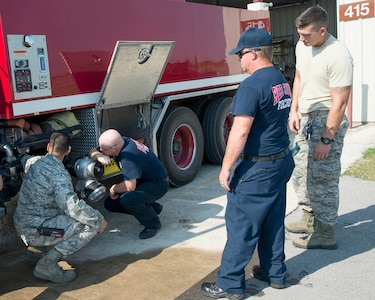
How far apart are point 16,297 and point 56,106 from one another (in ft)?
5.89

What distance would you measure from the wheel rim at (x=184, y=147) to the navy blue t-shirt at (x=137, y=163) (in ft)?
6.01

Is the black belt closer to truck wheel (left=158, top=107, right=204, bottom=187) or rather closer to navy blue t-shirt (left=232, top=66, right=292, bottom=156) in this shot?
navy blue t-shirt (left=232, top=66, right=292, bottom=156)

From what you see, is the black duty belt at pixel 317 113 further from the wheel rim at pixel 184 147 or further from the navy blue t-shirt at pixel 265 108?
the wheel rim at pixel 184 147

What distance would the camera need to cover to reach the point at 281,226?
10.9 feet

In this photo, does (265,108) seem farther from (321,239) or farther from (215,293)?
(321,239)

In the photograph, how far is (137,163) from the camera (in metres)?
4.36

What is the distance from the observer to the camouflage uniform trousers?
3662 millimetres

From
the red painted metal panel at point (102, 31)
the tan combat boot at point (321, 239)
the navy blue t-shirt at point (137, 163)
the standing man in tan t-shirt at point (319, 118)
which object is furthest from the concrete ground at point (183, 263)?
the red painted metal panel at point (102, 31)

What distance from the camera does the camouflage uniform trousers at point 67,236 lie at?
3662 millimetres

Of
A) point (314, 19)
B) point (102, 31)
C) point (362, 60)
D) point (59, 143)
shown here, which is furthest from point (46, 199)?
point (362, 60)

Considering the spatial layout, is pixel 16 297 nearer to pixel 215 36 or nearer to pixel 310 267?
pixel 310 267

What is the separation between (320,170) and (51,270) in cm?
235

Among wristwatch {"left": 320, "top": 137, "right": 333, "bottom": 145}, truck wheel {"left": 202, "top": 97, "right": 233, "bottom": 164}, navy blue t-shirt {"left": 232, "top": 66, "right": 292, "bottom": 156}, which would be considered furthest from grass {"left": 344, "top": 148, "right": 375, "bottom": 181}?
navy blue t-shirt {"left": 232, "top": 66, "right": 292, "bottom": 156}

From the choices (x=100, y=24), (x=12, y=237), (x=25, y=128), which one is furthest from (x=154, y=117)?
(x=12, y=237)
